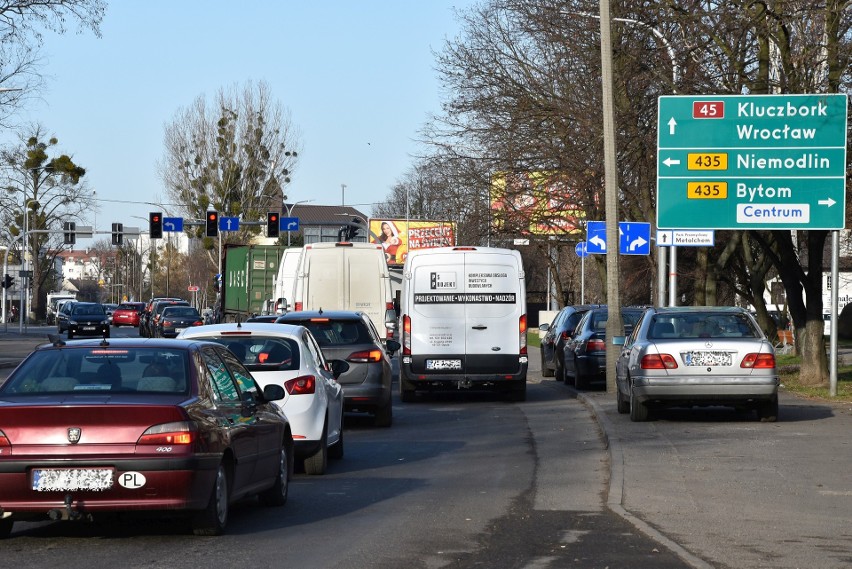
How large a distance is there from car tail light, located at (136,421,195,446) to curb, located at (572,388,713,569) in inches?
125

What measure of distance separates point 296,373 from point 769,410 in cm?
741

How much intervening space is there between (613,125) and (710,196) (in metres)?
2.08

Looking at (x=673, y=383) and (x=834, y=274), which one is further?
(x=834, y=274)

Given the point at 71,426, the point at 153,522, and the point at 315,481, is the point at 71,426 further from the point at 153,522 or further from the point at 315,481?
the point at 315,481

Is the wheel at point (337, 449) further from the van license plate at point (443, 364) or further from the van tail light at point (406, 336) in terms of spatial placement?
the van tail light at point (406, 336)

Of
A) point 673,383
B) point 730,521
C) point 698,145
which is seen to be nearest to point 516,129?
point 698,145

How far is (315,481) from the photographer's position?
41.1ft

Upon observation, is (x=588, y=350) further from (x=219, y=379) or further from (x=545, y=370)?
(x=219, y=379)

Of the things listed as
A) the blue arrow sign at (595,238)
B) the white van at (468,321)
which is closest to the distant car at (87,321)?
the blue arrow sign at (595,238)

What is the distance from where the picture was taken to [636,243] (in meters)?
25.8

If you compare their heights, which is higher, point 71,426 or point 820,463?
point 71,426

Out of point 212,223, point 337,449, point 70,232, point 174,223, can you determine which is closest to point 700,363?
point 337,449

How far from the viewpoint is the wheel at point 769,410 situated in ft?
56.6

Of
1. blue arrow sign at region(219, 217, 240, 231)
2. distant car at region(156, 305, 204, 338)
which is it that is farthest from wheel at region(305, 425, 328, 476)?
blue arrow sign at region(219, 217, 240, 231)
